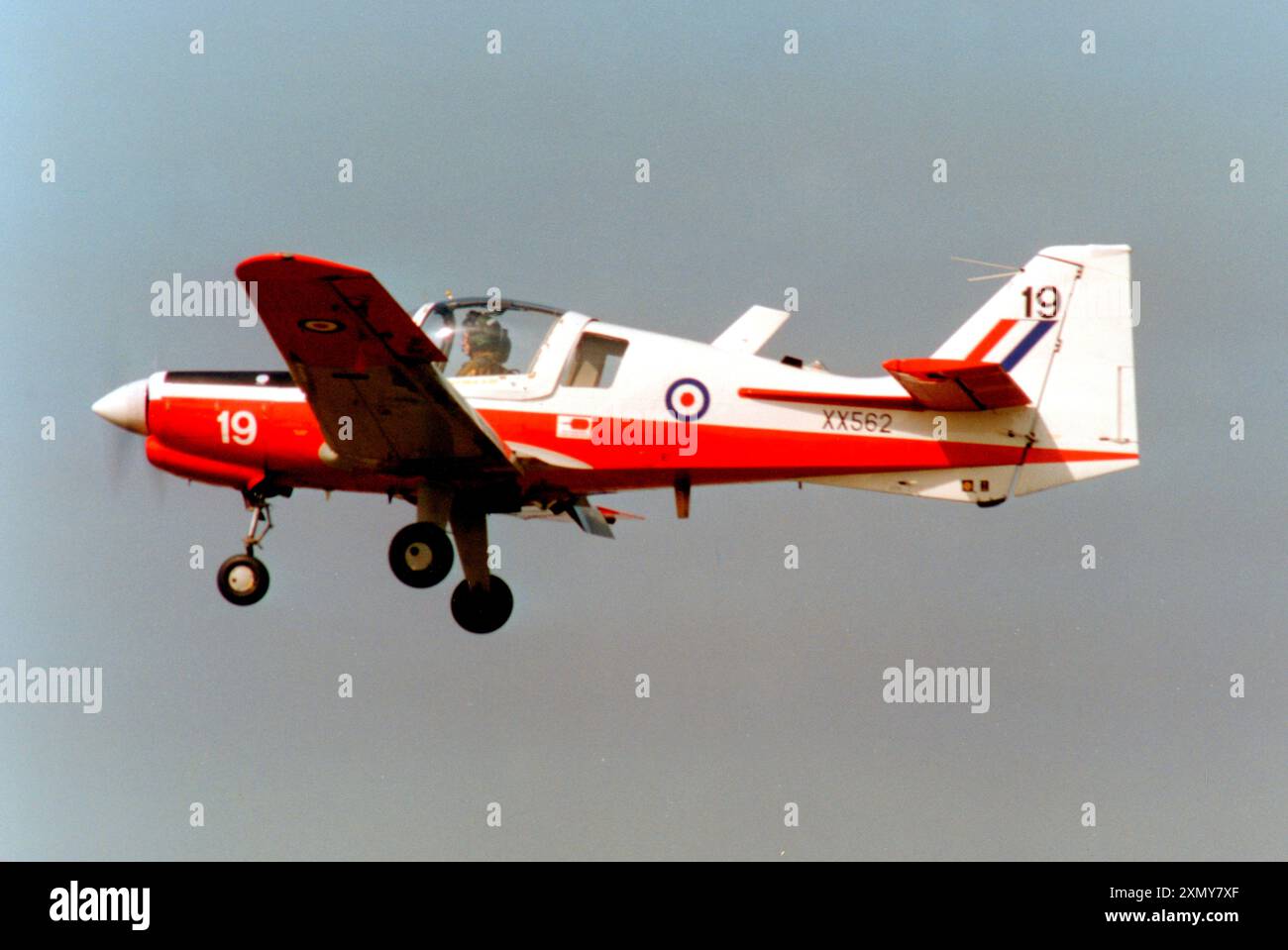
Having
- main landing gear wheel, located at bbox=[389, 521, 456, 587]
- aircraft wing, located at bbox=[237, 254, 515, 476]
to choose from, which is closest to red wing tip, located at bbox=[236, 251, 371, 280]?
aircraft wing, located at bbox=[237, 254, 515, 476]

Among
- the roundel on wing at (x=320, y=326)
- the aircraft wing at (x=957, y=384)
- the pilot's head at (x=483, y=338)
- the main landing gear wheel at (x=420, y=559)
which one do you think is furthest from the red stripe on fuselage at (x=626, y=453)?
the roundel on wing at (x=320, y=326)

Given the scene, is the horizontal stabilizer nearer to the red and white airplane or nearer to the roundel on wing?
the red and white airplane

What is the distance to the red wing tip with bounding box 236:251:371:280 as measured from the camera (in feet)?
59.7

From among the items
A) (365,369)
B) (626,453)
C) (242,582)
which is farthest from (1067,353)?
(242,582)

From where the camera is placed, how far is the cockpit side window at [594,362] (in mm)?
20516

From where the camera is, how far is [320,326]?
63.0ft

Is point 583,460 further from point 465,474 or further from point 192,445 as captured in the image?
point 192,445

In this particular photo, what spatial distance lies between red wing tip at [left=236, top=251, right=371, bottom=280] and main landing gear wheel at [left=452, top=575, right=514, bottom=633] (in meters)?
4.54

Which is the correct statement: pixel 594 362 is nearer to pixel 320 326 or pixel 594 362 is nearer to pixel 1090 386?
pixel 320 326

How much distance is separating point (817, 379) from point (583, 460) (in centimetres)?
230

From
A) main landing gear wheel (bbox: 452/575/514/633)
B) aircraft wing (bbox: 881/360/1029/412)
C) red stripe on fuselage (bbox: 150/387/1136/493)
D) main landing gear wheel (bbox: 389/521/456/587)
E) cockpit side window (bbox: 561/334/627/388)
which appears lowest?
main landing gear wheel (bbox: 452/575/514/633)

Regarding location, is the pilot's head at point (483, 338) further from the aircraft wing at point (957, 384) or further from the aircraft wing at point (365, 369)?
the aircraft wing at point (957, 384)

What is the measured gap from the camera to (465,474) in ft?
69.0
